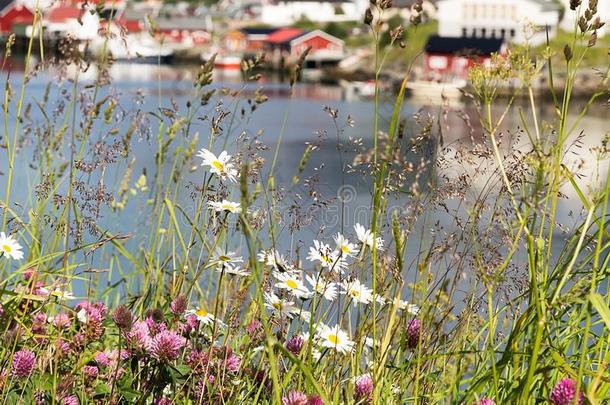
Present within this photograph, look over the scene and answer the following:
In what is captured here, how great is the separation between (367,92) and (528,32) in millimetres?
29105

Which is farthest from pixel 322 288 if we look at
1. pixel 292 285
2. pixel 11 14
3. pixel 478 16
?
pixel 11 14

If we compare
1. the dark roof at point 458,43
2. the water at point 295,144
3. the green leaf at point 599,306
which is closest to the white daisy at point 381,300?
the water at point 295,144

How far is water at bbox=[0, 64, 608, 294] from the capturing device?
173 cm

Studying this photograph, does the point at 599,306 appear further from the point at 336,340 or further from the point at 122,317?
the point at 122,317

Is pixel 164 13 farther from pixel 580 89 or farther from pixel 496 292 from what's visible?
pixel 496 292

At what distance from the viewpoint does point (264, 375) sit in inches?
56.5

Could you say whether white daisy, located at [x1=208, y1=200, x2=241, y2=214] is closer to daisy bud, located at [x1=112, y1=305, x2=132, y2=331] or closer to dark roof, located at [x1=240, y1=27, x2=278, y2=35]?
daisy bud, located at [x1=112, y1=305, x2=132, y2=331]

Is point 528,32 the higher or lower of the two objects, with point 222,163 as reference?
higher

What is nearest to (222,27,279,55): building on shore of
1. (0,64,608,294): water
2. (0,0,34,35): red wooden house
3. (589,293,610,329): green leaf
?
(0,0,34,35): red wooden house

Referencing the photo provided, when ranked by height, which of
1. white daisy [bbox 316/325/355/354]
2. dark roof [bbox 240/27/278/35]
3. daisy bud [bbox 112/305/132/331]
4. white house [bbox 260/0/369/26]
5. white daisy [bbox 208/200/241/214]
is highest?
white daisy [bbox 208/200/241/214]

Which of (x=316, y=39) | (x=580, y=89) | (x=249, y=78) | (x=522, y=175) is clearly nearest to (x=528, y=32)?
(x=522, y=175)

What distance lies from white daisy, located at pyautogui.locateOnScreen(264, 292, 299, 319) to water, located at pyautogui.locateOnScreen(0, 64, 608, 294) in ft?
0.50

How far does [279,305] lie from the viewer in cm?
133

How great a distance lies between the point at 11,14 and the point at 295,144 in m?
52.0
